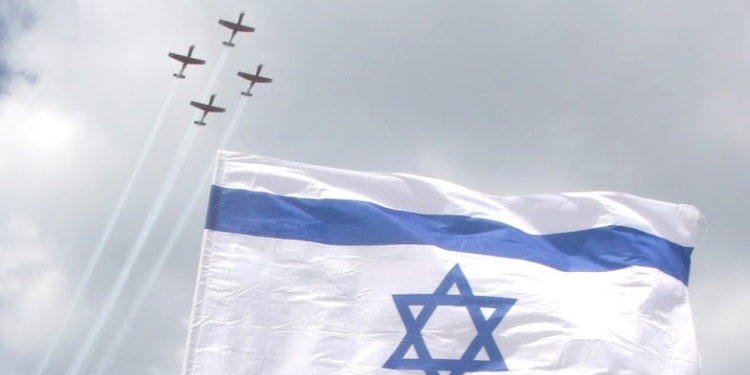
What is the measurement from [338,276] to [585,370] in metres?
4.86

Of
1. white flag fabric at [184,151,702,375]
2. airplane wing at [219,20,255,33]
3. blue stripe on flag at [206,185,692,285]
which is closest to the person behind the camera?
white flag fabric at [184,151,702,375]

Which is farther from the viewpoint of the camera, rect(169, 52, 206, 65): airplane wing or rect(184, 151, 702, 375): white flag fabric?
rect(169, 52, 206, 65): airplane wing

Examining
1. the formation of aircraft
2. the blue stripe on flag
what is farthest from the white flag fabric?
the formation of aircraft

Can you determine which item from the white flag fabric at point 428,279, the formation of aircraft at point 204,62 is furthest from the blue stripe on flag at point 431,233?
the formation of aircraft at point 204,62

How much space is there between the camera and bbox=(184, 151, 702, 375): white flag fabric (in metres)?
21.7

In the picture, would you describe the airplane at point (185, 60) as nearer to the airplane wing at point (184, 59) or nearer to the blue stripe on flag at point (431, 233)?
the airplane wing at point (184, 59)

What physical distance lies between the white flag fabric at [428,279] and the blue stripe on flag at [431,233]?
0.09 feet

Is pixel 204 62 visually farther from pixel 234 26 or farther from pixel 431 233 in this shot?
pixel 431 233

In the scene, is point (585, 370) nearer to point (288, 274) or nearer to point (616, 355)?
point (616, 355)

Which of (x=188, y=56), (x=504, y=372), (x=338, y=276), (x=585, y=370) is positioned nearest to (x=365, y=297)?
(x=338, y=276)

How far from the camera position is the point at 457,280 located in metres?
23.5

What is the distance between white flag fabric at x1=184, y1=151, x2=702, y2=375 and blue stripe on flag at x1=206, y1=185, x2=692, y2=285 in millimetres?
27

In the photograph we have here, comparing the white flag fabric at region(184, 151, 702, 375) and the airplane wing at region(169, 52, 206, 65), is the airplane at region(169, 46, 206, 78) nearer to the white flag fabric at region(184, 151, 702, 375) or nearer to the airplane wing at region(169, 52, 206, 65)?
the airplane wing at region(169, 52, 206, 65)

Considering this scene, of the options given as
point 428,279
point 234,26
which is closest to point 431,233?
point 428,279
